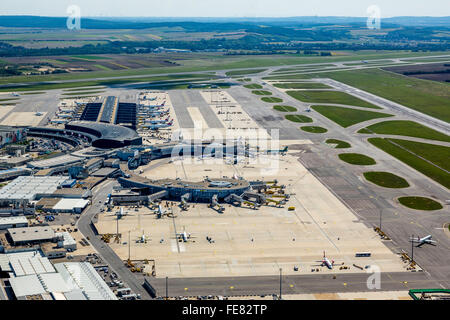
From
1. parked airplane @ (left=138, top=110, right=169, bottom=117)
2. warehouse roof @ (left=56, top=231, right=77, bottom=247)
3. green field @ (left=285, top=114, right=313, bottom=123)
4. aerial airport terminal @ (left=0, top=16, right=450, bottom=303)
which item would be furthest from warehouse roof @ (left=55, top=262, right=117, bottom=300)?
green field @ (left=285, top=114, right=313, bottom=123)

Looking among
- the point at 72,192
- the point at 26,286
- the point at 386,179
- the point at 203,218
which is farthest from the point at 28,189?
the point at 386,179

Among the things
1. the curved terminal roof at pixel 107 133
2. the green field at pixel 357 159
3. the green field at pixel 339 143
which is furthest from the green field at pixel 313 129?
the curved terminal roof at pixel 107 133

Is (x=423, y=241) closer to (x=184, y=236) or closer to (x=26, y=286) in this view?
(x=184, y=236)

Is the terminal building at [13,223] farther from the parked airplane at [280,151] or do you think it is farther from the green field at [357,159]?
the green field at [357,159]

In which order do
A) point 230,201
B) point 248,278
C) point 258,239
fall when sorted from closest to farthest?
point 248,278 → point 258,239 → point 230,201
